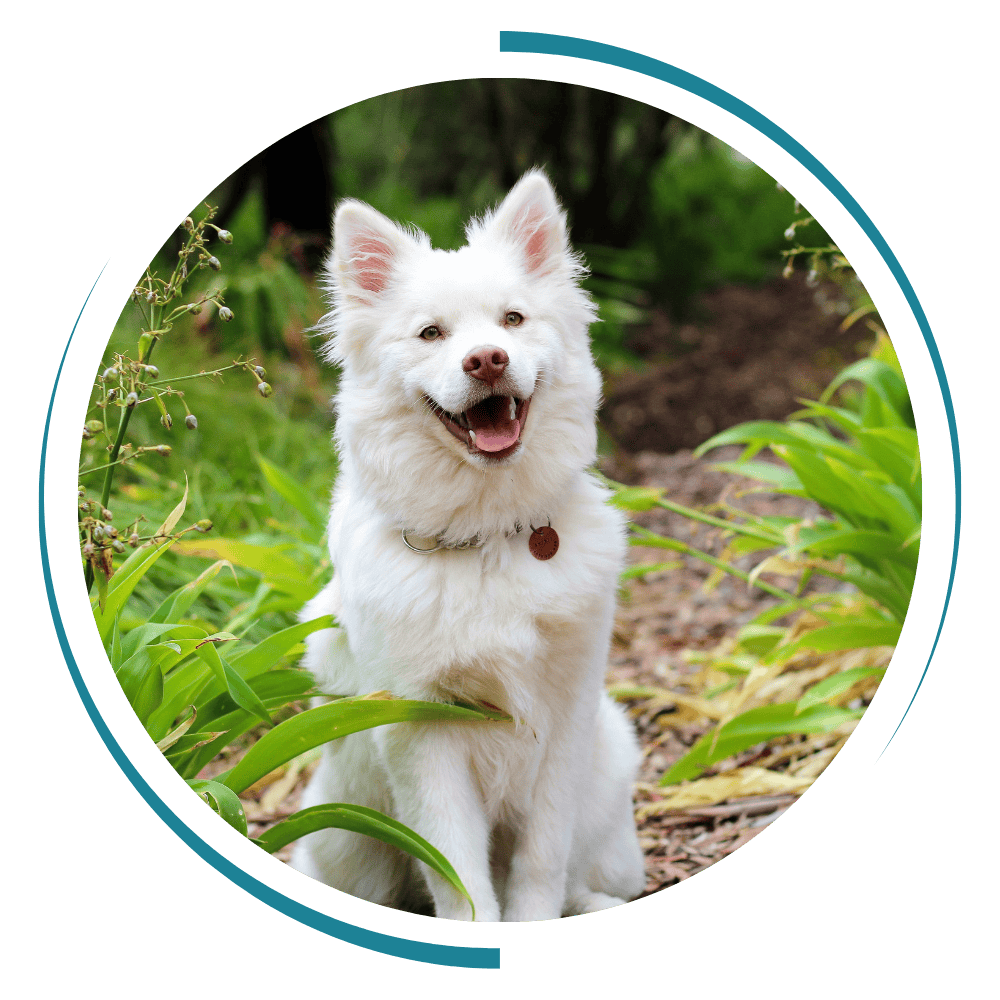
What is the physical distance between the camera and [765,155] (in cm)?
237

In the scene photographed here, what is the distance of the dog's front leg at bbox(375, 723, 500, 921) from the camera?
88.0 inches

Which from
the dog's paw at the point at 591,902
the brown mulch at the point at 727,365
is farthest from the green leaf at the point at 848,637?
the brown mulch at the point at 727,365

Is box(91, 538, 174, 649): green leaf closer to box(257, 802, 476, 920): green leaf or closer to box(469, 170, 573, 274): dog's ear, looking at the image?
box(257, 802, 476, 920): green leaf

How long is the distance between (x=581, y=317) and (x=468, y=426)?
1.63ft

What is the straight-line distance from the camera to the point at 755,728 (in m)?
3.12

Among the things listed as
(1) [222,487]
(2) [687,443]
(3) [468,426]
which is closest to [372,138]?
(2) [687,443]

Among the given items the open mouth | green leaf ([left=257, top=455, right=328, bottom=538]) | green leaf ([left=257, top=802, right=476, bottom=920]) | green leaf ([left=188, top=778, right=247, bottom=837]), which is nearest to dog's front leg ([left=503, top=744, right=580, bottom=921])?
green leaf ([left=257, top=802, right=476, bottom=920])

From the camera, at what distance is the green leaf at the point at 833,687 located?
3.09 meters

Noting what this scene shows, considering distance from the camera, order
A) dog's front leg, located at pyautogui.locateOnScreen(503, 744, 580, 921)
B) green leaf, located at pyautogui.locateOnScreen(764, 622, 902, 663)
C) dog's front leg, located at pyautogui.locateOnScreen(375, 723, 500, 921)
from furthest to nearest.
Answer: green leaf, located at pyautogui.locateOnScreen(764, 622, 902, 663) < dog's front leg, located at pyautogui.locateOnScreen(503, 744, 580, 921) < dog's front leg, located at pyautogui.locateOnScreen(375, 723, 500, 921)

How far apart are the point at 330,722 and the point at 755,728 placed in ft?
5.36

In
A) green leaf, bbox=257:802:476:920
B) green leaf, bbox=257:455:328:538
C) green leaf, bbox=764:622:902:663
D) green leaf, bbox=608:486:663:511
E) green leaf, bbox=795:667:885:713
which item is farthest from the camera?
green leaf, bbox=257:455:328:538

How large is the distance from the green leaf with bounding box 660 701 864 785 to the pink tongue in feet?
5.03

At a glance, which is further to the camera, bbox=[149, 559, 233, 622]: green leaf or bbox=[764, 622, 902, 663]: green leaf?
bbox=[764, 622, 902, 663]: green leaf

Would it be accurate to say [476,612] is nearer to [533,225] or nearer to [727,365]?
[533,225]
